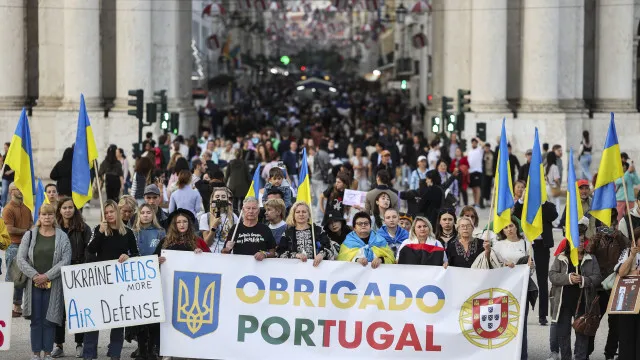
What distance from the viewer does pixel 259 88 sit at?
379 feet

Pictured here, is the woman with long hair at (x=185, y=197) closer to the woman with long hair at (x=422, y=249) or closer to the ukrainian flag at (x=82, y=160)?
the ukrainian flag at (x=82, y=160)

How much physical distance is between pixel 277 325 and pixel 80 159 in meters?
3.41

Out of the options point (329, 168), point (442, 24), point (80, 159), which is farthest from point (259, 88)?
point (80, 159)

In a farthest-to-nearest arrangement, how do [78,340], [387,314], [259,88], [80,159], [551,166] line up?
[259,88] < [551,166] < [80,159] < [78,340] < [387,314]

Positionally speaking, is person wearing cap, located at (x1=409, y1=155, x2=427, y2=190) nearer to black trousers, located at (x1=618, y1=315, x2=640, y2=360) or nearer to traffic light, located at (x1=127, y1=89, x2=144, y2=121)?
black trousers, located at (x1=618, y1=315, x2=640, y2=360)

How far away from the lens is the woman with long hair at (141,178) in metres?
25.1

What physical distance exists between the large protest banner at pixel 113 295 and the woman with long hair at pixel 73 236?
0.55 meters

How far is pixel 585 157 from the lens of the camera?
37594mm

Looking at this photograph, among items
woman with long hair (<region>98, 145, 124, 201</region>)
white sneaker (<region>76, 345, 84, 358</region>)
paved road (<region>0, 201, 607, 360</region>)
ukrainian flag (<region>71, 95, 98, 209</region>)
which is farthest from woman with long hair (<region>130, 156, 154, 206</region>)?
white sneaker (<region>76, 345, 84, 358</region>)

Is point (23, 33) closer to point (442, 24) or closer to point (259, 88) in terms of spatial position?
→ point (442, 24)

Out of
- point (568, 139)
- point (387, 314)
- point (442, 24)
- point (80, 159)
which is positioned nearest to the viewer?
point (387, 314)

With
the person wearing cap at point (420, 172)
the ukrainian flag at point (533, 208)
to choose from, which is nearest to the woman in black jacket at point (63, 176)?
the person wearing cap at point (420, 172)

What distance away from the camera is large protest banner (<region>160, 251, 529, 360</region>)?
48.5ft

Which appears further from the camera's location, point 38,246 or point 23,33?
point 23,33
